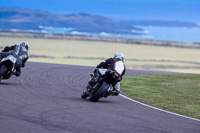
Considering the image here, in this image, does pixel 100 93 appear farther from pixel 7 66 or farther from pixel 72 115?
pixel 7 66

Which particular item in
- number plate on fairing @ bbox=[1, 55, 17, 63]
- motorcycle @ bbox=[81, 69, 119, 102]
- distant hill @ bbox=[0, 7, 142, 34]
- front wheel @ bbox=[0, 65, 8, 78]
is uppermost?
distant hill @ bbox=[0, 7, 142, 34]

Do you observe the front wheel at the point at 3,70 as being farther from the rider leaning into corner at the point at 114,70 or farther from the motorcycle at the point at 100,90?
the rider leaning into corner at the point at 114,70

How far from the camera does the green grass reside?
683 inches

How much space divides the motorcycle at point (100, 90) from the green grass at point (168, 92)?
160cm

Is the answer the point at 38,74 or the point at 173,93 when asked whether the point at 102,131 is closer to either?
the point at 173,93

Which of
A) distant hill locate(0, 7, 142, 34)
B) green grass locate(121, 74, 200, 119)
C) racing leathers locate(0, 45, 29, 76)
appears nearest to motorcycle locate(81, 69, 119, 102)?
green grass locate(121, 74, 200, 119)

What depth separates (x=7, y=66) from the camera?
20.2 meters

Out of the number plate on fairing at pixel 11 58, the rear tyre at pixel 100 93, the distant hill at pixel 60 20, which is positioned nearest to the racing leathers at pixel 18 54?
the number plate on fairing at pixel 11 58

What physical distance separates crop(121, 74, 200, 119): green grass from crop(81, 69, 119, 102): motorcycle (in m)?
1.60

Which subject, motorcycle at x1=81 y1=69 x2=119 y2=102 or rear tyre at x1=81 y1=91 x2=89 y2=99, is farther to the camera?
rear tyre at x1=81 y1=91 x2=89 y2=99

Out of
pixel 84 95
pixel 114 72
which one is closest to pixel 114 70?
pixel 114 72

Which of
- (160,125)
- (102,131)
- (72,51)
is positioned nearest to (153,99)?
(160,125)

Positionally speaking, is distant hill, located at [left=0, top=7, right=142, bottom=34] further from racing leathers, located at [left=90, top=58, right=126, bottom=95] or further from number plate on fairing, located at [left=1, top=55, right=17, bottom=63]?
racing leathers, located at [left=90, top=58, right=126, bottom=95]

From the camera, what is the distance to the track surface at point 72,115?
12.0 m
